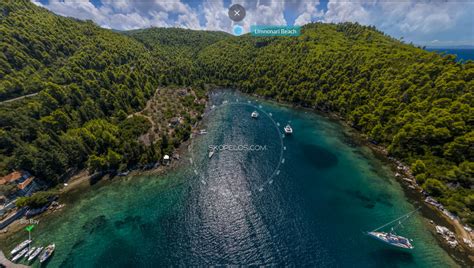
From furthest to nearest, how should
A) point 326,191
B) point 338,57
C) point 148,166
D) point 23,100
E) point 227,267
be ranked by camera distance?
point 338,57 → point 23,100 → point 148,166 → point 326,191 → point 227,267

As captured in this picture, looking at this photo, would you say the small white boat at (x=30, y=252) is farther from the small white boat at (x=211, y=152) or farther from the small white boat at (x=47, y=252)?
the small white boat at (x=211, y=152)

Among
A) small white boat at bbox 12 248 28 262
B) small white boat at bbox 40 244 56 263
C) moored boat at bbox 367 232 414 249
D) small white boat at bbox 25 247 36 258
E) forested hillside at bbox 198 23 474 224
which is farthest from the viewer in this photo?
forested hillside at bbox 198 23 474 224

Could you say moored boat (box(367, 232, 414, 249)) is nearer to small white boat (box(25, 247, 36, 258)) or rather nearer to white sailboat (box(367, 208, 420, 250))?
white sailboat (box(367, 208, 420, 250))

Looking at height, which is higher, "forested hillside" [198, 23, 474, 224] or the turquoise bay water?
"forested hillside" [198, 23, 474, 224]

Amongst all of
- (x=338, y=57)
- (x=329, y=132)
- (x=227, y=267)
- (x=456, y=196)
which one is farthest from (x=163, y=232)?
(x=338, y=57)

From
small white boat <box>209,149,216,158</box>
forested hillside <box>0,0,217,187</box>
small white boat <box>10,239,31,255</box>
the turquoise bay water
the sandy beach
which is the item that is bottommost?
the sandy beach

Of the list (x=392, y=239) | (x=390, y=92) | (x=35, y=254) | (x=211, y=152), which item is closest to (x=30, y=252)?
(x=35, y=254)

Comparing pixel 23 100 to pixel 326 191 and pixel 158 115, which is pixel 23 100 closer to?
pixel 158 115

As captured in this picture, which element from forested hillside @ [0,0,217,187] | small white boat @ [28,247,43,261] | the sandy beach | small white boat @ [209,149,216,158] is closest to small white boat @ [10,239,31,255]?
the sandy beach
